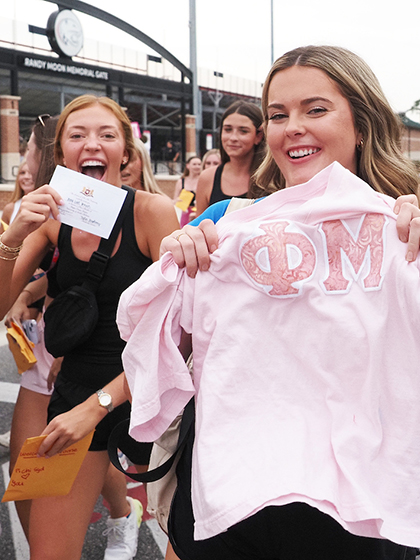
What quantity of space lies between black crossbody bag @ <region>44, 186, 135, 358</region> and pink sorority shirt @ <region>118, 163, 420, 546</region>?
2.83 ft

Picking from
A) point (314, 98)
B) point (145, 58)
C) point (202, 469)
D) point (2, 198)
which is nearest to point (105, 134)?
point (314, 98)

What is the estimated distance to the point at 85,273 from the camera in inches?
97.2

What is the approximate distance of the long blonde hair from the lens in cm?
163

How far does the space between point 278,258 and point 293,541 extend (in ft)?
2.38

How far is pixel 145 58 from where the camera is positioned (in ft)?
111

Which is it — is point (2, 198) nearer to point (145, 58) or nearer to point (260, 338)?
point (145, 58)

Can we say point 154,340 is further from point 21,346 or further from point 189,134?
point 189,134

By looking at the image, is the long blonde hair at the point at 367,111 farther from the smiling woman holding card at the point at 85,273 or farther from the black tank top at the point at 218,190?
the black tank top at the point at 218,190

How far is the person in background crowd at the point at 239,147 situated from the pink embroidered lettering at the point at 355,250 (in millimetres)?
3660

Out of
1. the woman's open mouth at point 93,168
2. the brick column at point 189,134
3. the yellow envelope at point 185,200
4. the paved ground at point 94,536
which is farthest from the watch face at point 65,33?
the woman's open mouth at point 93,168

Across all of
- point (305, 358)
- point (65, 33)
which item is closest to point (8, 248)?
point (305, 358)

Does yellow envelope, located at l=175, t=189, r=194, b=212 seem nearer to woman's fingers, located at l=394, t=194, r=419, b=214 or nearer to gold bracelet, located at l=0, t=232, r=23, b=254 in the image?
gold bracelet, located at l=0, t=232, r=23, b=254

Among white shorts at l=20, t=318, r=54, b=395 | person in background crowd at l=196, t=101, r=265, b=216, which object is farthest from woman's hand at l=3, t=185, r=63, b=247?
person in background crowd at l=196, t=101, r=265, b=216

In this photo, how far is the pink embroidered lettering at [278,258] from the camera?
143 cm
